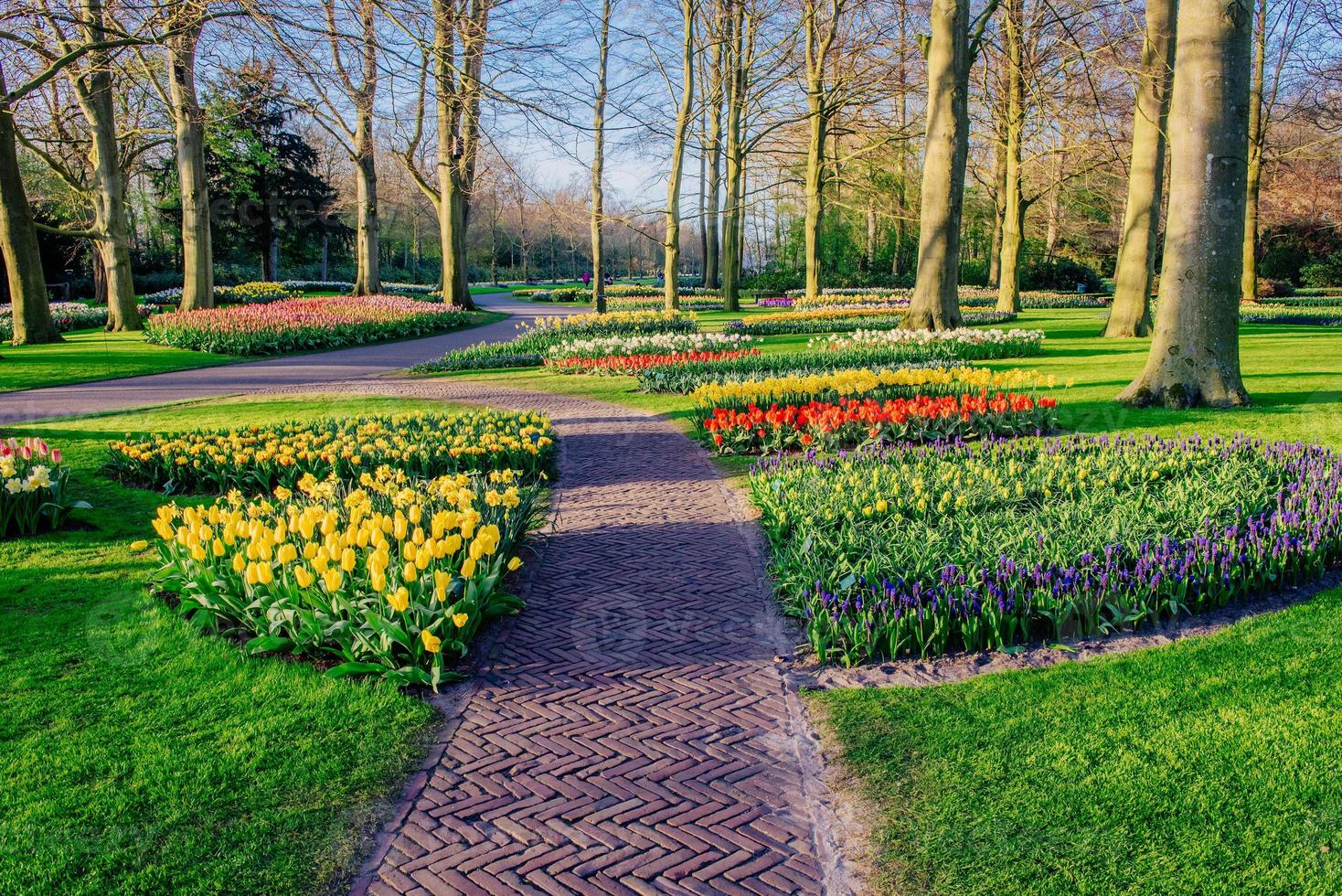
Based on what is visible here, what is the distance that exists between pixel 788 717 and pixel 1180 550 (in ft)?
8.21

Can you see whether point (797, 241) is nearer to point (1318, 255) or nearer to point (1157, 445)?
point (1318, 255)

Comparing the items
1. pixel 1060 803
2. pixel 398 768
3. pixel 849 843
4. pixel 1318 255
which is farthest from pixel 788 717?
pixel 1318 255

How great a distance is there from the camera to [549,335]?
60.2 feet

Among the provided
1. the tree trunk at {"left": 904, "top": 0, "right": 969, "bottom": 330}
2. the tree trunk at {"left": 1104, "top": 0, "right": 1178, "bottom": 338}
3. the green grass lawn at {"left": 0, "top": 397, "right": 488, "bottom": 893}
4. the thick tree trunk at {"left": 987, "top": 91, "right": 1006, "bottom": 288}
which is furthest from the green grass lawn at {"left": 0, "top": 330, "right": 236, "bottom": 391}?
the thick tree trunk at {"left": 987, "top": 91, "right": 1006, "bottom": 288}

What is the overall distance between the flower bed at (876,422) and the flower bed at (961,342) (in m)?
4.61

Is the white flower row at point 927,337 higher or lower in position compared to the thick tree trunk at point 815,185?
lower

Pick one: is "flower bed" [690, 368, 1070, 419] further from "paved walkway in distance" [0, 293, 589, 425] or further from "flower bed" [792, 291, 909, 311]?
"flower bed" [792, 291, 909, 311]

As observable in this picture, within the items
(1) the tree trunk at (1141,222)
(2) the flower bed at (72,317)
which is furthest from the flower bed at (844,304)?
(2) the flower bed at (72,317)

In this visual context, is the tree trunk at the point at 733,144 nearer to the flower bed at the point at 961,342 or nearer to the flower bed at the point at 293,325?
the flower bed at the point at 293,325

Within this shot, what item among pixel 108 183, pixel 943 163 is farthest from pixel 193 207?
pixel 943 163

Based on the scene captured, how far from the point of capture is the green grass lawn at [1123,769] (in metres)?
2.63

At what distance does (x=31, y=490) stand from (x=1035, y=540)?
6.29 meters

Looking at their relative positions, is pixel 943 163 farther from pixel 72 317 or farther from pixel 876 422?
pixel 72 317

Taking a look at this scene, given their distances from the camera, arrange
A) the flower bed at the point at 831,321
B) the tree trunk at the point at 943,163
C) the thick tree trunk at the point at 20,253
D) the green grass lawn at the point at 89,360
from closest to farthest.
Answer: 1. the green grass lawn at the point at 89,360
2. the tree trunk at the point at 943,163
3. the thick tree trunk at the point at 20,253
4. the flower bed at the point at 831,321
